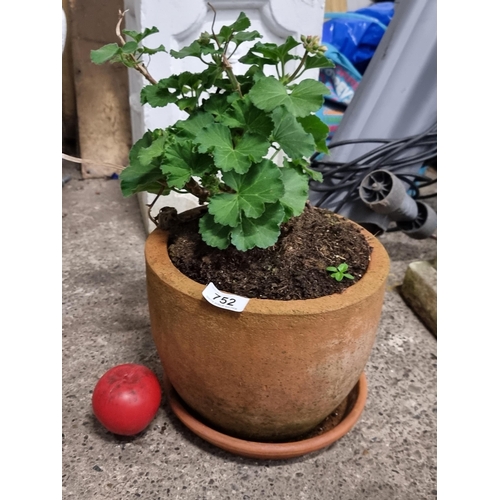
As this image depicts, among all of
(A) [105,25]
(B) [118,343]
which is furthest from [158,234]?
(A) [105,25]

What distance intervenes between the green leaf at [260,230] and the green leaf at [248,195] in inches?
0.6

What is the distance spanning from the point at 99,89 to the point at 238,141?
1.50 meters

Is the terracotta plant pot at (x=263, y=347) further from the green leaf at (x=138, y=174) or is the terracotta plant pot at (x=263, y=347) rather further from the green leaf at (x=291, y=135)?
the green leaf at (x=291, y=135)

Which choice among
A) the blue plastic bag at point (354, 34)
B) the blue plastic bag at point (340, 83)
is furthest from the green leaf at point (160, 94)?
the blue plastic bag at point (354, 34)

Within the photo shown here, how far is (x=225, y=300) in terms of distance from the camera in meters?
0.87

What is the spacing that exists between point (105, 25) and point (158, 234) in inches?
55.8

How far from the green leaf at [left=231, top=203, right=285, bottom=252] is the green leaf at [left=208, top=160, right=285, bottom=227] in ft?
0.05

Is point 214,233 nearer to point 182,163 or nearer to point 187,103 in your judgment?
point 182,163

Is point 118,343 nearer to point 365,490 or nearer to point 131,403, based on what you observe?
point 131,403

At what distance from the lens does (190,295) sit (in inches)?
35.3

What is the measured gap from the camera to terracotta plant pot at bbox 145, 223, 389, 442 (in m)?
0.88

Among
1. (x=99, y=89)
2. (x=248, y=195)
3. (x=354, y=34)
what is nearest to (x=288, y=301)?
(x=248, y=195)

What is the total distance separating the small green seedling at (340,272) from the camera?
0.94 meters

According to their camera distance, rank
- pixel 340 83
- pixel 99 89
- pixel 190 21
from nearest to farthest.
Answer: pixel 190 21, pixel 99 89, pixel 340 83
